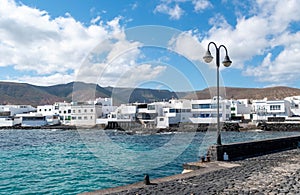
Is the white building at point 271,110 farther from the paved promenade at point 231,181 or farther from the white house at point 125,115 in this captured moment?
the paved promenade at point 231,181

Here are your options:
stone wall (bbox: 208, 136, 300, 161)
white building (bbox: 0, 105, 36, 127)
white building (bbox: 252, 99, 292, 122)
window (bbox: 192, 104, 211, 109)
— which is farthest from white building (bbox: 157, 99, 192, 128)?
stone wall (bbox: 208, 136, 300, 161)

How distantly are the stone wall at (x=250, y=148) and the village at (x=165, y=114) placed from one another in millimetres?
48578

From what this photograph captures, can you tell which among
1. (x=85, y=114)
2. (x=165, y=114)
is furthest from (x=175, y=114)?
(x=85, y=114)

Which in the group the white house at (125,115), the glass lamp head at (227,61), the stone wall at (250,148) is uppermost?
the glass lamp head at (227,61)

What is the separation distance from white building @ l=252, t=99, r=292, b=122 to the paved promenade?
64.9m

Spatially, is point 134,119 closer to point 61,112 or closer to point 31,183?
point 61,112

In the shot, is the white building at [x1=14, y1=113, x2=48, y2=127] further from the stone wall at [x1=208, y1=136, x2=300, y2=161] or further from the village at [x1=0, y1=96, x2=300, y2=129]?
the stone wall at [x1=208, y1=136, x2=300, y2=161]

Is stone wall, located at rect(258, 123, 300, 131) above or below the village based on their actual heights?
below

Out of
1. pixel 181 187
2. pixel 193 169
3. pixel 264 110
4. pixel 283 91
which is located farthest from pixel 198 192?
pixel 283 91

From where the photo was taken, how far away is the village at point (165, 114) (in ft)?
222

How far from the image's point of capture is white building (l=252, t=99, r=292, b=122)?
71.2 m

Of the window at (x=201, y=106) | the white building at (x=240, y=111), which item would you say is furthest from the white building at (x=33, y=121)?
the white building at (x=240, y=111)

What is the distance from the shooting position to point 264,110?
72.5 m

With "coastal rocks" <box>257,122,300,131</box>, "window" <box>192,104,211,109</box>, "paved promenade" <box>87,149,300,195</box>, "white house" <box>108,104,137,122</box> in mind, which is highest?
"window" <box>192,104,211,109</box>
